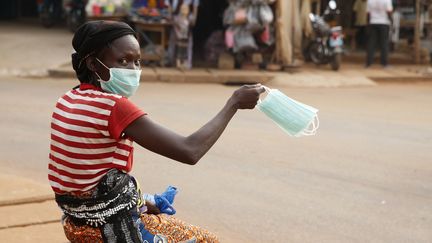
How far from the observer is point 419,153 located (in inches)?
310

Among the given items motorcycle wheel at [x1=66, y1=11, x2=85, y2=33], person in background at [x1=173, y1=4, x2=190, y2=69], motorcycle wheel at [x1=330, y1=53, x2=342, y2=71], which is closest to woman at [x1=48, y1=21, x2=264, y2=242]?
person in background at [x1=173, y1=4, x2=190, y2=69]

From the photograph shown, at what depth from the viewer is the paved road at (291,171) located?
17.9ft

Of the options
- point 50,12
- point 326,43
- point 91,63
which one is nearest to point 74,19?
point 50,12

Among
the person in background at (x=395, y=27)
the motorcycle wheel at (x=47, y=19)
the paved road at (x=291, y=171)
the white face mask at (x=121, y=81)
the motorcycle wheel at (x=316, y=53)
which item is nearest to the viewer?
the white face mask at (x=121, y=81)

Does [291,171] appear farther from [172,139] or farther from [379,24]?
[379,24]

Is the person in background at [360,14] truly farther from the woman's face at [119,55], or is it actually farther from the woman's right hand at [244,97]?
the woman's face at [119,55]

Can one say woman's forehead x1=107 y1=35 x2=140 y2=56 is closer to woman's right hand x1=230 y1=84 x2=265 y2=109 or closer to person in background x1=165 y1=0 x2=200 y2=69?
woman's right hand x1=230 y1=84 x2=265 y2=109

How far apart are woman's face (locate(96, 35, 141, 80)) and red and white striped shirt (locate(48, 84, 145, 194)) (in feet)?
0.34

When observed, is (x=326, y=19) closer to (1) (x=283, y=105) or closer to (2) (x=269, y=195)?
(2) (x=269, y=195)

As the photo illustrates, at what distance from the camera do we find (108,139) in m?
2.84

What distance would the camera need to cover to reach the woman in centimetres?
281

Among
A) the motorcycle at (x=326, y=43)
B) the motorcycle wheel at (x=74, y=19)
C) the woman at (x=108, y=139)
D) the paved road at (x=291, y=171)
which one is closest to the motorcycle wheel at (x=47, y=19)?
the motorcycle wheel at (x=74, y=19)

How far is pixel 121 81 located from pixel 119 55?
0.10 metres

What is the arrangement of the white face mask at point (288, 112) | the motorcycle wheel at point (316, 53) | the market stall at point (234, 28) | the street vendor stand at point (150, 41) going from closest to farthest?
1. the white face mask at point (288, 112)
2. the market stall at point (234, 28)
3. the street vendor stand at point (150, 41)
4. the motorcycle wheel at point (316, 53)
